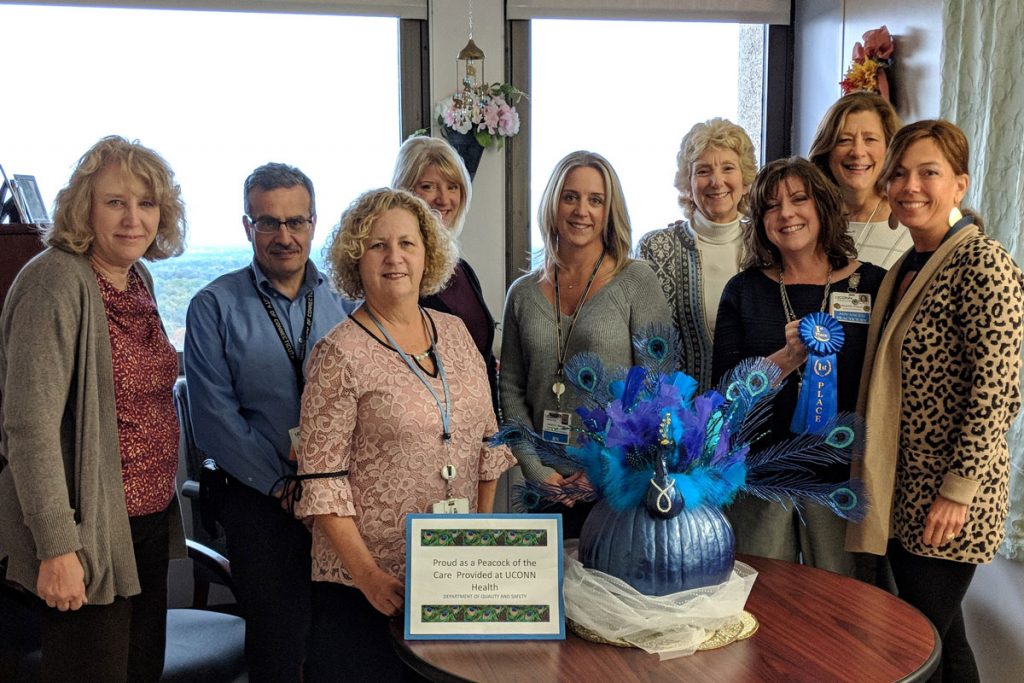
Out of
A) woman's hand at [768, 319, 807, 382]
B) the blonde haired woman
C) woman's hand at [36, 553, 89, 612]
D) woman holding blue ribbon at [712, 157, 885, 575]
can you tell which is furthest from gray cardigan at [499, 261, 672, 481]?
woman's hand at [36, 553, 89, 612]

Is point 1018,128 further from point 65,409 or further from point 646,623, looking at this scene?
point 65,409

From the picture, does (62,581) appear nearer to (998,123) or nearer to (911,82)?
(998,123)

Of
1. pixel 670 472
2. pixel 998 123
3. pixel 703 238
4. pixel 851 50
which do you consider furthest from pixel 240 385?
pixel 851 50

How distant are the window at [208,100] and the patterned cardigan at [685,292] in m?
1.63

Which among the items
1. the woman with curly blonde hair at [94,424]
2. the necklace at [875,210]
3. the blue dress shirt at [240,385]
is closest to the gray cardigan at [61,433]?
the woman with curly blonde hair at [94,424]

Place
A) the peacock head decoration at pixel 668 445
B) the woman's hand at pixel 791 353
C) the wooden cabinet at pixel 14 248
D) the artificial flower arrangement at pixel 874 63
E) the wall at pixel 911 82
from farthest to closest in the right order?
the artificial flower arrangement at pixel 874 63
the wall at pixel 911 82
the wooden cabinet at pixel 14 248
the woman's hand at pixel 791 353
the peacock head decoration at pixel 668 445

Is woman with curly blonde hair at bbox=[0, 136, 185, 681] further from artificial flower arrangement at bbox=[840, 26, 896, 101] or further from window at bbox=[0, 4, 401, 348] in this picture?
artificial flower arrangement at bbox=[840, 26, 896, 101]

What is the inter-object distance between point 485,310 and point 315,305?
1.82ft

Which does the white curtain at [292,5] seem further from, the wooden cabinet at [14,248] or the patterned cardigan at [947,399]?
the patterned cardigan at [947,399]

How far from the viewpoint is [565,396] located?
7.66 ft

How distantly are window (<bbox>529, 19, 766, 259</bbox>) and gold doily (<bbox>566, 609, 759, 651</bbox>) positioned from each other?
264 centimetres

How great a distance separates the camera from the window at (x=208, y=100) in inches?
142

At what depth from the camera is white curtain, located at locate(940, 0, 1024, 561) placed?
2.60m

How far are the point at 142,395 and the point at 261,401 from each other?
250mm
